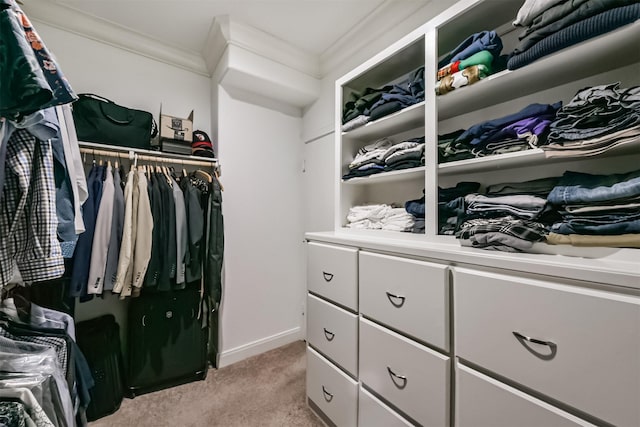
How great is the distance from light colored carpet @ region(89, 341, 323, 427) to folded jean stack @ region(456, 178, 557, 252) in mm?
1328

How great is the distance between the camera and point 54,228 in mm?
750

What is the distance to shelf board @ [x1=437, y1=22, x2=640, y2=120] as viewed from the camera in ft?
2.42

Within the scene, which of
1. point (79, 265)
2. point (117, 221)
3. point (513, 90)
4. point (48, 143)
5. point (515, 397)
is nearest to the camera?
point (515, 397)

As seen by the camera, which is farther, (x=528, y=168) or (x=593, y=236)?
(x=528, y=168)

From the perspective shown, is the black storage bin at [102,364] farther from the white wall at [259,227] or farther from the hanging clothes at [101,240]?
the white wall at [259,227]

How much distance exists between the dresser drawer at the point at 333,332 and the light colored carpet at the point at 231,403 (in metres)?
0.47

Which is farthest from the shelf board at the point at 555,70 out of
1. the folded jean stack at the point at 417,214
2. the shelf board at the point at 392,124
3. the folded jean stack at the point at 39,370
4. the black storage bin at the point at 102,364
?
the black storage bin at the point at 102,364

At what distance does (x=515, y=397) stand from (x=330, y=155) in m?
1.81

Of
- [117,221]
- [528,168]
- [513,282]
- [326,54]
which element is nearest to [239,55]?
[326,54]

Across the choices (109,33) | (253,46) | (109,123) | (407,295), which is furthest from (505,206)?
(109,33)

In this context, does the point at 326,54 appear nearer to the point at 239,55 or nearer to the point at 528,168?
the point at 239,55

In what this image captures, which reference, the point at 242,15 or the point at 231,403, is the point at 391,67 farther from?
the point at 231,403

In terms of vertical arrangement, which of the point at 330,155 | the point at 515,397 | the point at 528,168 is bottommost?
the point at 515,397

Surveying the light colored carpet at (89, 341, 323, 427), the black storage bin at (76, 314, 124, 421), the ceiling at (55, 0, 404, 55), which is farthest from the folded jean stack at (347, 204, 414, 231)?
the black storage bin at (76, 314, 124, 421)
